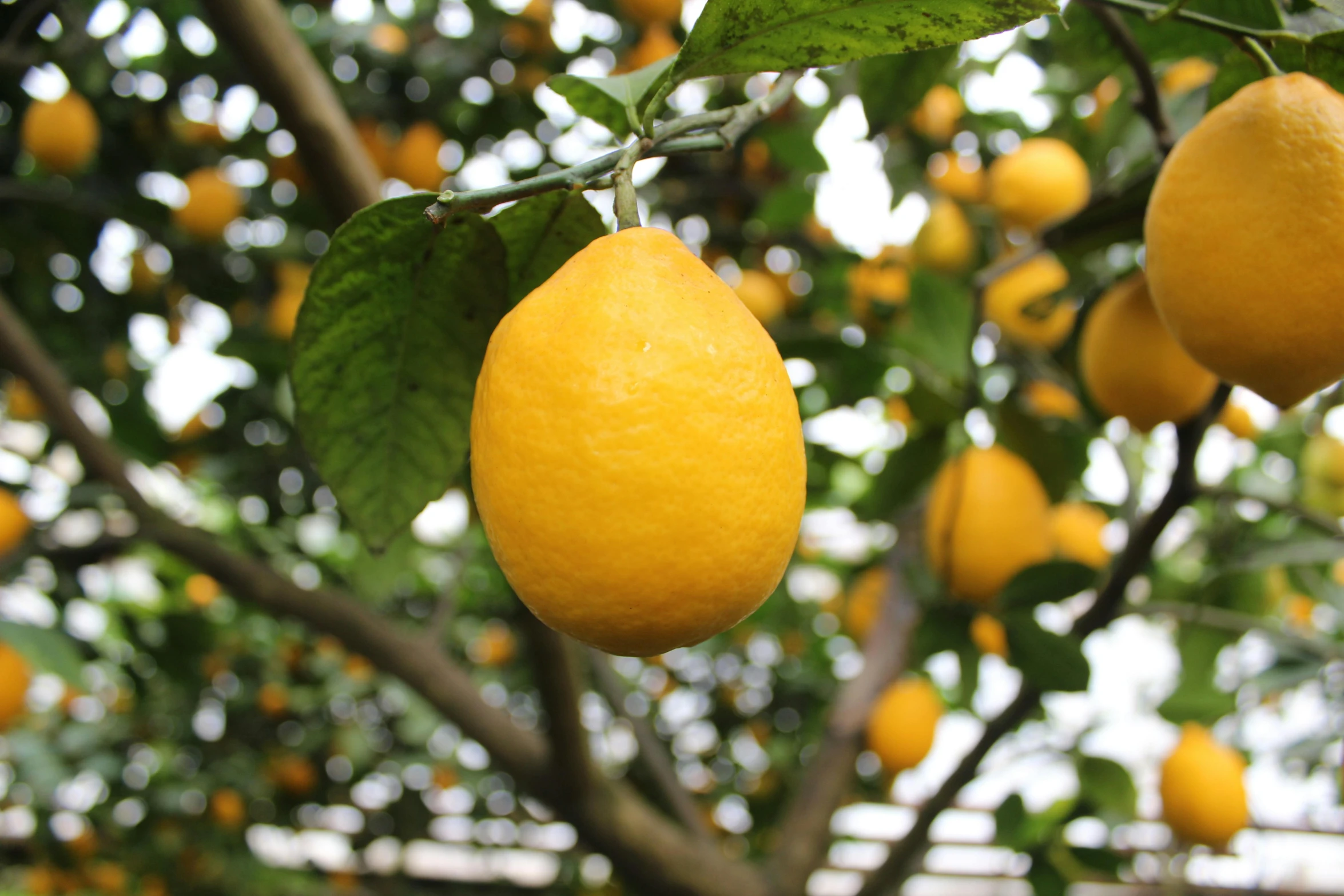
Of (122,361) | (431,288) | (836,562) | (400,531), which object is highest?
(431,288)

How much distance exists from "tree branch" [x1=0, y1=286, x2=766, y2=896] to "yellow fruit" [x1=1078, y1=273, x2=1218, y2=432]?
0.87 meters

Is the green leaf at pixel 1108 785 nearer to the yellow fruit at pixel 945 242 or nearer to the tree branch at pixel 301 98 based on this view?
the yellow fruit at pixel 945 242

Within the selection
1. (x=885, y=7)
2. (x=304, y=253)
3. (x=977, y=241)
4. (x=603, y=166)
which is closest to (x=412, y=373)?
(x=603, y=166)

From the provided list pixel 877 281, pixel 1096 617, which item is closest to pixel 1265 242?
pixel 1096 617

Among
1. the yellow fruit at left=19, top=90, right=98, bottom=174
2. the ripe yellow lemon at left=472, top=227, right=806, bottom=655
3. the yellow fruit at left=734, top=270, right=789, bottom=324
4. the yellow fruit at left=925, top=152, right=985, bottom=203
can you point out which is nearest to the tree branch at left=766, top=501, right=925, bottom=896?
the yellow fruit at left=734, top=270, right=789, bottom=324

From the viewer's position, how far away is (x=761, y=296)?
1.67m

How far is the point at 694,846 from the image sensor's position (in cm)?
135

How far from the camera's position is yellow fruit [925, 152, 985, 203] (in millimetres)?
1672

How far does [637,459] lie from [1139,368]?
46 cm

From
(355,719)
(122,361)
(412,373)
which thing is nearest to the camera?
(412,373)

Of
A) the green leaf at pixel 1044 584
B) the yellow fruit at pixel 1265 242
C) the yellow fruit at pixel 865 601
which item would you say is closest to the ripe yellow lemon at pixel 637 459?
the yellow fruit at pixel 1265 242

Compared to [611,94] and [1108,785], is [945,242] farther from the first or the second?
[611,94]

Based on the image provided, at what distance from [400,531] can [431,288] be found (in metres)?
0.14

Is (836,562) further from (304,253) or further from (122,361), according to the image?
(122,361)
